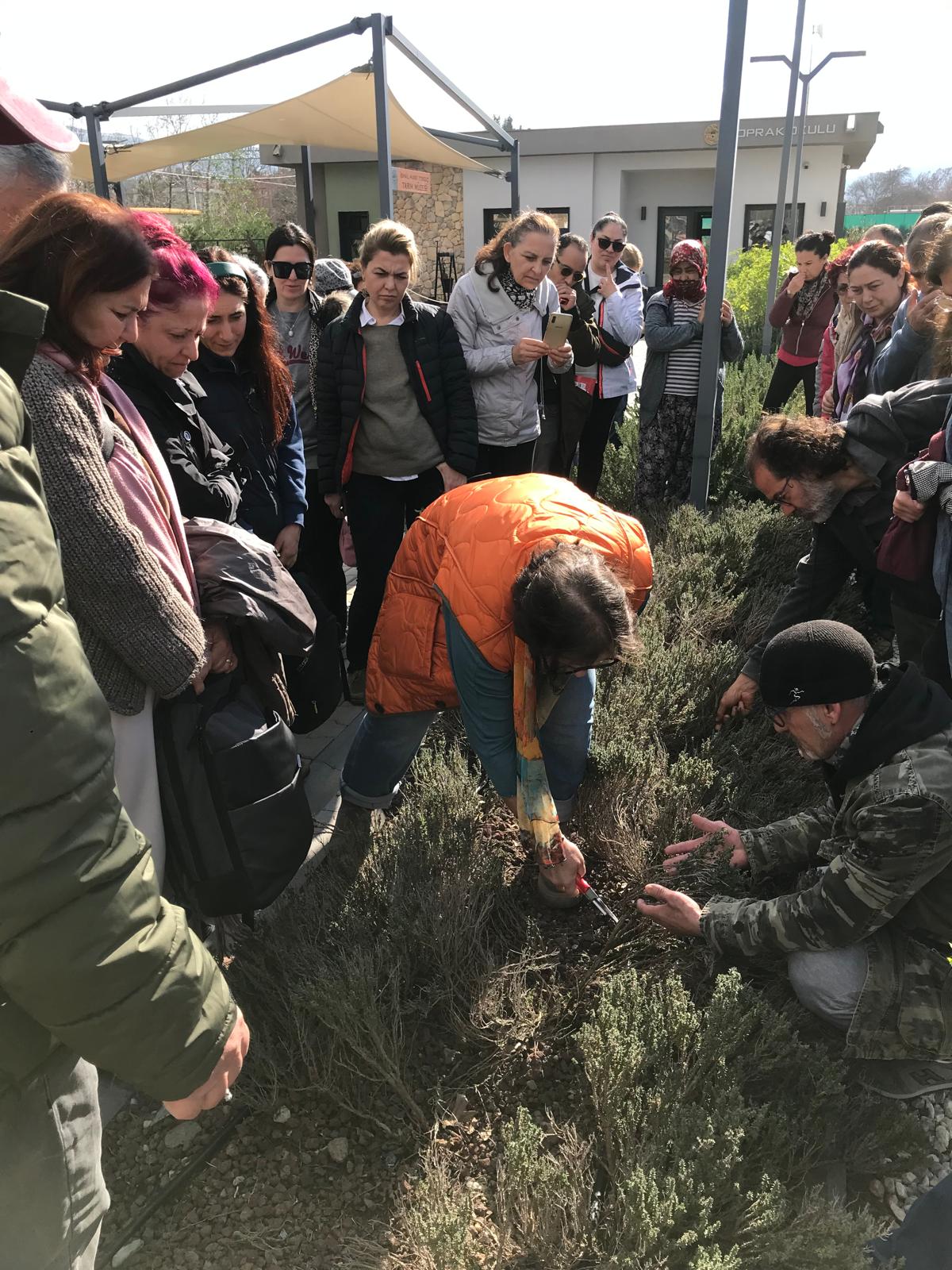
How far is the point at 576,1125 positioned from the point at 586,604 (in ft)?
3.53

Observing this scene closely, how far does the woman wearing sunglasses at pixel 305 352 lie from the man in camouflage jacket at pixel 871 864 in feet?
7.27

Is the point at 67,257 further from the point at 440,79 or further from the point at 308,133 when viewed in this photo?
the point at 308,133

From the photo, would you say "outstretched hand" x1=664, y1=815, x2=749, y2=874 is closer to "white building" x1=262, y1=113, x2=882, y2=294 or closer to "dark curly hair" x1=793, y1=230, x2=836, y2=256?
"dark curly hair" x1=793, y1=230, x2=836, y2=256

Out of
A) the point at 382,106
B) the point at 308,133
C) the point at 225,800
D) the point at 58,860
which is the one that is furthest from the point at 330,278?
the point at 308,133

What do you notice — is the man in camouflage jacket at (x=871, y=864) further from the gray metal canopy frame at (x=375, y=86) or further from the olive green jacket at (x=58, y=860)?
the gray metal canopy frame at (x=375, y=86)

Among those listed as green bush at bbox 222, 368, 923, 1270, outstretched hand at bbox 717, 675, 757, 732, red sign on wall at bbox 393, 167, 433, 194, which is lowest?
green bush at bbox 222, 368, 923, 1270

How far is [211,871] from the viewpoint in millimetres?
1736

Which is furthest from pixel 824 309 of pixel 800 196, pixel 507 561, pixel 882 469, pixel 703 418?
pixel 800 196

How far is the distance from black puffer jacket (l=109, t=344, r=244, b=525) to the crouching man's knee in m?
1.72

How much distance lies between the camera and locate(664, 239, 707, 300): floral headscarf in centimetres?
496

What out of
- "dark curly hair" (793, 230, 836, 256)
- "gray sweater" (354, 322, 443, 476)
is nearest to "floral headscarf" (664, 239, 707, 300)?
"dark curly hair" (793, 230, 836, 256)

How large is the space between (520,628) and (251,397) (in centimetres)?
132

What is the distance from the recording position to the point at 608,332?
502 centimetres

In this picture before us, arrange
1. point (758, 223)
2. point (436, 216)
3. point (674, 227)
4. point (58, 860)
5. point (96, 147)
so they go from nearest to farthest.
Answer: point (58, 860), point (96, 147), point (436, 216), point (758, 223), point (674, 227)
